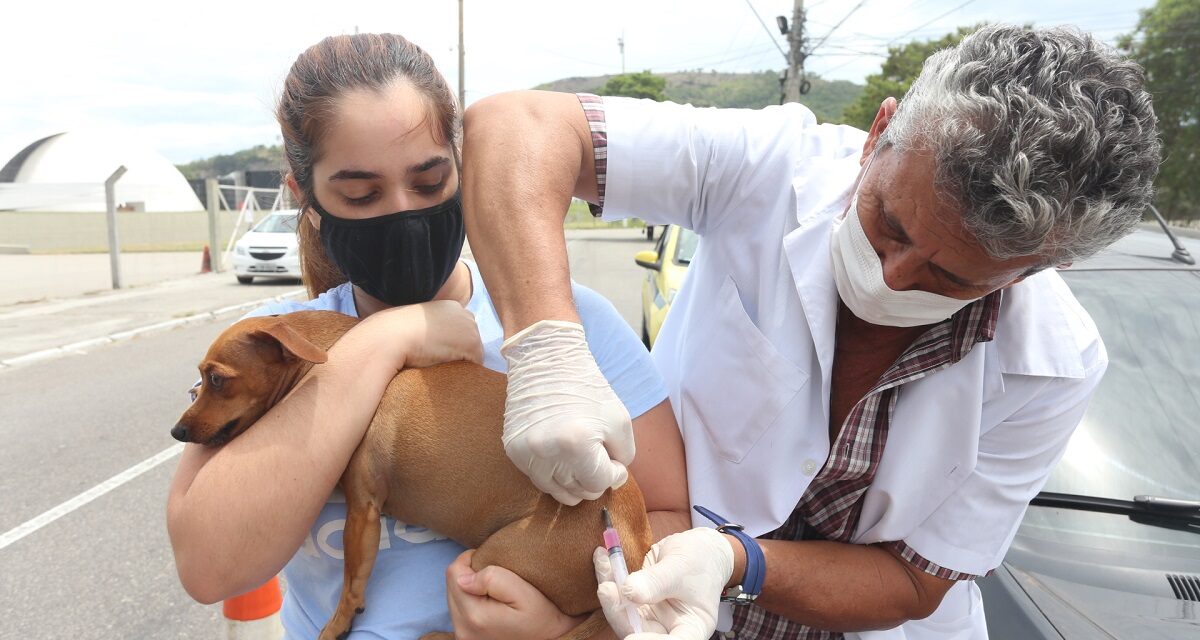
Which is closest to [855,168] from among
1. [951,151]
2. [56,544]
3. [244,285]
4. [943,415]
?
[951,151]

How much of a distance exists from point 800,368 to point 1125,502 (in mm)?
1183

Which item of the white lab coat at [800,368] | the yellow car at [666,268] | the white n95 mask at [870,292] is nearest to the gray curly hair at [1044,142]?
the white n95 mask at [870,292]

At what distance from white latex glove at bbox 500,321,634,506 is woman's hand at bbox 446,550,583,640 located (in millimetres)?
195

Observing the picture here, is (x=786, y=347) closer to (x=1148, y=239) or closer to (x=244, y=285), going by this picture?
(x=1148, y=239)

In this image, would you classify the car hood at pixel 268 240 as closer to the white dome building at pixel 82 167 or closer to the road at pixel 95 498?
the road at pixel 95 498

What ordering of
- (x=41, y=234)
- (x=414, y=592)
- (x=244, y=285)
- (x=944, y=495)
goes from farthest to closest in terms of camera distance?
(x=41, y=234), (x=244, y=285), (x=944, y=495), (x=414, y=592)

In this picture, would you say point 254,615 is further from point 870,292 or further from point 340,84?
point 870,292

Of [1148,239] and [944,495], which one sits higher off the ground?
[1148,239]

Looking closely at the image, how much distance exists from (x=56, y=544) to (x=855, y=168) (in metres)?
4.60

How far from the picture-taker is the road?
360 cm

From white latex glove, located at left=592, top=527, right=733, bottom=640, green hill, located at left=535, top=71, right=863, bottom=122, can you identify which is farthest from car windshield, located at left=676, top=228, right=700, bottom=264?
green hill, located at left=535, top=71, right=863, bottom=122

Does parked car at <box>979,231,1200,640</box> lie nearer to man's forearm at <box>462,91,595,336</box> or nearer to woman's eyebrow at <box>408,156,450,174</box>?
man's forearm at <box>462,91,595,336</box>

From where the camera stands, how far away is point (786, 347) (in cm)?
174

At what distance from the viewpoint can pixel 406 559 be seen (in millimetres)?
1682
